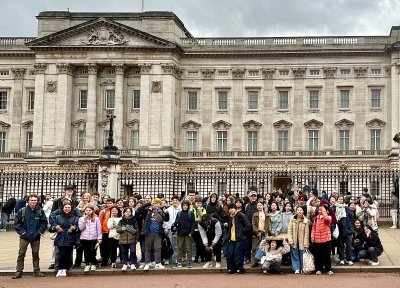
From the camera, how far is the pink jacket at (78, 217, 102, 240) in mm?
18375

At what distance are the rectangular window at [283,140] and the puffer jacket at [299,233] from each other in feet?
148

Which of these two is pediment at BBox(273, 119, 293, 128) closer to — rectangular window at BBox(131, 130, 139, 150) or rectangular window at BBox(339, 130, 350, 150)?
rectangular window at BBox(339, 130, 350, 150)

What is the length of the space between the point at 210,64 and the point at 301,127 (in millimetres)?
11093

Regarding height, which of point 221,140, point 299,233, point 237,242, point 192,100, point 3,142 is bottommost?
point 237,242

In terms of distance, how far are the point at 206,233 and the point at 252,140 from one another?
44747 mm

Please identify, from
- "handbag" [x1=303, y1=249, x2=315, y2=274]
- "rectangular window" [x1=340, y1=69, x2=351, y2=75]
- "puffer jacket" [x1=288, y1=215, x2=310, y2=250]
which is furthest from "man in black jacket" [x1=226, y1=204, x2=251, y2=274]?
"rectangular window" [x1=340, y1=69, x2=351, y2=75]

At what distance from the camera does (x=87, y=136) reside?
62062 mm

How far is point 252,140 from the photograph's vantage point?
63562 mm

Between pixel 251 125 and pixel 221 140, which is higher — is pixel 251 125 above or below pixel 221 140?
above

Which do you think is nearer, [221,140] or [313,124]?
[313,124]

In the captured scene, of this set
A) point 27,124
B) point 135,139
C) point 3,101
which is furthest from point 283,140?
point 3,101

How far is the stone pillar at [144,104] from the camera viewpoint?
202 feet

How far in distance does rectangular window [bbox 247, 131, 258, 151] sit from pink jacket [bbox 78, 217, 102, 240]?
1794 inches

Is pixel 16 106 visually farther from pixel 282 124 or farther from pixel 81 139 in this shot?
pixel 282 124
